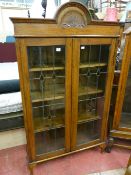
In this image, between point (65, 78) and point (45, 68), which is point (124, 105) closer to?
point (65, 78)

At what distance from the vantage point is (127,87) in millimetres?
1658

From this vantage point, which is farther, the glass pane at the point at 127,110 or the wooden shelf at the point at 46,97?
the glass pane at the point at 127,110

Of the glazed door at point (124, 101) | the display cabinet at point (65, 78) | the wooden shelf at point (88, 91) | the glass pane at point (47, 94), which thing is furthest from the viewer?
the wooden shelf at point (88, 91)

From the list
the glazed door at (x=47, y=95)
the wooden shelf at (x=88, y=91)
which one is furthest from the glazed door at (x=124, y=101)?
the glazed door at (x=47, y=95)

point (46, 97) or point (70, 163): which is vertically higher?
point (46, 97)

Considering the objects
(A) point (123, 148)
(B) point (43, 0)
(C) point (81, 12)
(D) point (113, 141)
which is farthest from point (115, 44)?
(A) point (123, 148)

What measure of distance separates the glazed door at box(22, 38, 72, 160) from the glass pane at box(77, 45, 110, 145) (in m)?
0.17

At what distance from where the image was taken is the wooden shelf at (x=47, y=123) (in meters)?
1.53

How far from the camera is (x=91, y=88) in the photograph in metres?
1.63

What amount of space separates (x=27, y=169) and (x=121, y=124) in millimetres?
1060

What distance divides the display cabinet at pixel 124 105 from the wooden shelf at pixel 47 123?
57 centimetres

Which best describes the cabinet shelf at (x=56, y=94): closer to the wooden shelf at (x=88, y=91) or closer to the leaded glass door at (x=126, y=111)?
the wooden shelf at (x=88, y=91)

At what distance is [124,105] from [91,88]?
419 mm

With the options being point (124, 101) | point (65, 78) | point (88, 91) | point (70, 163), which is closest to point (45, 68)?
point (65, 78)
